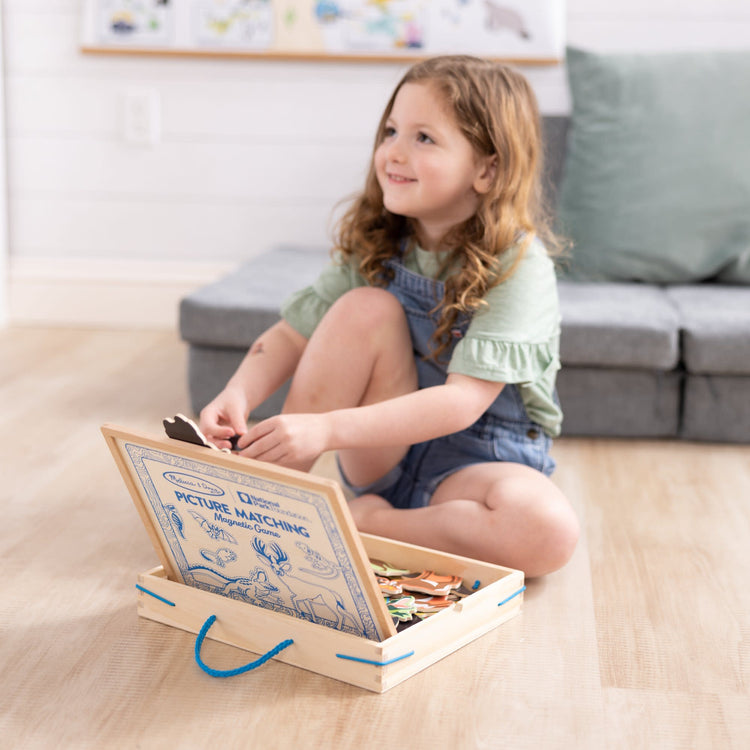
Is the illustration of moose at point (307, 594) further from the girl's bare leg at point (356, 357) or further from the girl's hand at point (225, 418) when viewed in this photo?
the girl's bare leg at point (356, 357)

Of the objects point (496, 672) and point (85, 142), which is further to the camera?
point (85, 142)

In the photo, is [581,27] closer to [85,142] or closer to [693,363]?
Answer: [693,363]

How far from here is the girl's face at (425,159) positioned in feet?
3.96

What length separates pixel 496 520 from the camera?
1.17 meters

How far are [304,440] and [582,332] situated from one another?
823 mm

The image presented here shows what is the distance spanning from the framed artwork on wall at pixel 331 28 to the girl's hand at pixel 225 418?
1431 mm

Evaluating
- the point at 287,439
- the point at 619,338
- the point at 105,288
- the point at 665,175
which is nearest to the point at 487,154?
the point at 287,439

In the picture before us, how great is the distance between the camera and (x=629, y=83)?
2.08 meters

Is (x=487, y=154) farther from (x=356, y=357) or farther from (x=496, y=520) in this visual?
(x=496, y=520)

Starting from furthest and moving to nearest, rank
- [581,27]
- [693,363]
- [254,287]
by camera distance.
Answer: [581,27] → [254,287] → [693,363]

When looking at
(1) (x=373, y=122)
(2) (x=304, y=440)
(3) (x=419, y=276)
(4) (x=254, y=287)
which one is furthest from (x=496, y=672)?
(1) (x=373, y=122)

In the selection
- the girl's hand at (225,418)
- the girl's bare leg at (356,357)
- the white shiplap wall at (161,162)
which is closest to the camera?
the girl's hand at (225,418)

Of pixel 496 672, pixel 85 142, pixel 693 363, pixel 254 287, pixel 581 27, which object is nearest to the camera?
pixel 496 672

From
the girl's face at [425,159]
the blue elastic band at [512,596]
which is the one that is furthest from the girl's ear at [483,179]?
the blue elastic band at [512,596]
